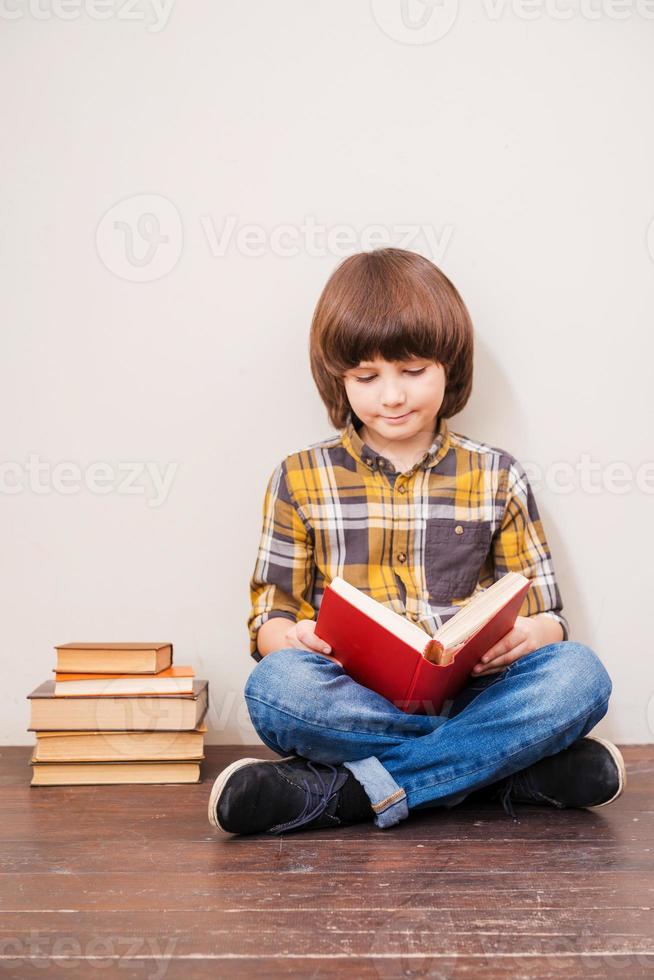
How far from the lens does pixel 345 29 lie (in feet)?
5.06

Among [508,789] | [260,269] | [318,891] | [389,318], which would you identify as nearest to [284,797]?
[318,891]

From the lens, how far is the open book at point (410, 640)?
42.5 inches

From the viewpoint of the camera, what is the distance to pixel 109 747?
138 cm

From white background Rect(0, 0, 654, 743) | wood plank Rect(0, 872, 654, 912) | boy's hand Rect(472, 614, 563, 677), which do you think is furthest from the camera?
white background Rect(0, 0, 654, 743)

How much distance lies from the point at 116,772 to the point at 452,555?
587 millimetres

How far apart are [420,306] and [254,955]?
88cm

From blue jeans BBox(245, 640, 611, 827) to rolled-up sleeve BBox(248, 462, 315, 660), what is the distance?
0.20 metres

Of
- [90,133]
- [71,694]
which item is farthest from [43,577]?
[90,133]

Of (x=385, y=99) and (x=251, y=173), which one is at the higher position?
(x=385, y=99)

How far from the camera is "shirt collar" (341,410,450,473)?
4.67 ft

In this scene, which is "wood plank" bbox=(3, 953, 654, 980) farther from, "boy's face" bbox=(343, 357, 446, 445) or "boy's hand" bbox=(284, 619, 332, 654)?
"boy's face" bbox=(343, 357, 446, 445)

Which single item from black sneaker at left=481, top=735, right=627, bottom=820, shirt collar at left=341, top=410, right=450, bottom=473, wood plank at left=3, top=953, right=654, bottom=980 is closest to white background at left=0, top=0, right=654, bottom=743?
shirt collar at left=341, top=410, right=450, bottom=473

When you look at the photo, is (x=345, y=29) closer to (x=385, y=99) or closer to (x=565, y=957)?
(x=385, y=99)

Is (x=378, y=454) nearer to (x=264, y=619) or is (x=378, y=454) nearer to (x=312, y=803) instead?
(x=264, y=619)
